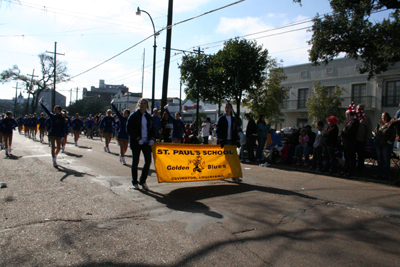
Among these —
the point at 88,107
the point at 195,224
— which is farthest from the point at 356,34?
the point at 88,107

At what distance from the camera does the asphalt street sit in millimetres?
3236

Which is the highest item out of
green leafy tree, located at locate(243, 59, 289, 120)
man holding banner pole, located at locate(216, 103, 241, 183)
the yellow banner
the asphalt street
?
green leafy tree, located at locate(243, 59, 289, 120)

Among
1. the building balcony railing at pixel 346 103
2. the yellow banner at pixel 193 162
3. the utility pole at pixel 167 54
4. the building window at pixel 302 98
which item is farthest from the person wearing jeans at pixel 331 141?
the building window at pixel 302 98

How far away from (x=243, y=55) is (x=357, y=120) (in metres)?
12.4

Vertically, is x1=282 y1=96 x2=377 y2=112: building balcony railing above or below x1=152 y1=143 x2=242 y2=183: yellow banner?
above

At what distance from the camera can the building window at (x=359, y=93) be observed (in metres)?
32.7

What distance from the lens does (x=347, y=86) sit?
33.8 meters

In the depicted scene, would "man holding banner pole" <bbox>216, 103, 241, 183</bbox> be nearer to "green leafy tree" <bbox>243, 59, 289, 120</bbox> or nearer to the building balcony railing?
"green leafy tree" <bbox>243, 59, 289, 120</bbox>

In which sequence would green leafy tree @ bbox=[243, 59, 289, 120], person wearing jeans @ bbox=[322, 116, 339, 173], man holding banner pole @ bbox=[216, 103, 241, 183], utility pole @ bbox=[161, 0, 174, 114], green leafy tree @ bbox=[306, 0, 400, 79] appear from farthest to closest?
green leafy tree @ bbox=[243, 59, 289, 120]
utility pole @ bbox=[161, 0, 174, 114]
green leafy tree @ bbox=[306, 0, 400, 79]
person wearing jeans @ bbox=[322, 116, 339, 173]
man holding banner pole @ bbox=[216, 103, 241, 183]

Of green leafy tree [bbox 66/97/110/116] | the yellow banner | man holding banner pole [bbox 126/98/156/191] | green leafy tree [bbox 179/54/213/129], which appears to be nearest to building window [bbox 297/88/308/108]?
green leafy tree [bbox 179/54/213/129]

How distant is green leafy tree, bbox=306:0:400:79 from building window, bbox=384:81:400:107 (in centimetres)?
1828

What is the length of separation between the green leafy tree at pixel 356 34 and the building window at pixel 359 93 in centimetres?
1942

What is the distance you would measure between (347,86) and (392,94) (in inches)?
179

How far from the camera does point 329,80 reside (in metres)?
35.2
